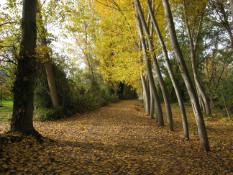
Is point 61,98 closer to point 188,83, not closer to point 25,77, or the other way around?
point 25,77

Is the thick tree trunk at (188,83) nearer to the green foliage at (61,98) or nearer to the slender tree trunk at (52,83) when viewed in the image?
the green foliage at (61,98)

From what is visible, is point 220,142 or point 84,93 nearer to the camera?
point 220,142

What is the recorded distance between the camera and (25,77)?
24.5 feet

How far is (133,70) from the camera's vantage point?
15.9 meters

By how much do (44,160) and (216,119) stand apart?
43.1ft

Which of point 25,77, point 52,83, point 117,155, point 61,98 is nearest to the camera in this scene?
point 117,155

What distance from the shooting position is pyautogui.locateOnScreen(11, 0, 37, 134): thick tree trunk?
24.4ft

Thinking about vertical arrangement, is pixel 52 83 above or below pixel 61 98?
above

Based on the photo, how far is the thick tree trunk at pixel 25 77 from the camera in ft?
24.4

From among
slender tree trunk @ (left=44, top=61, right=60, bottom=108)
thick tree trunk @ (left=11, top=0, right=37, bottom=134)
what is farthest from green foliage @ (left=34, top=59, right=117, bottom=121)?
thick tree trunk @ (left=11, top=0, right=37, bottom=134)

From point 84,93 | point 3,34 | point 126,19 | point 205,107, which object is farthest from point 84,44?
point 3,34

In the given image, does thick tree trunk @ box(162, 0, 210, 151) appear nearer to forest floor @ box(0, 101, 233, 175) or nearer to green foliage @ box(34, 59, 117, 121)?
forest floor @ box(0, 101, 233, 175)

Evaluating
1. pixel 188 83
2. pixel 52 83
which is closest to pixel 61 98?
pixel 52 83

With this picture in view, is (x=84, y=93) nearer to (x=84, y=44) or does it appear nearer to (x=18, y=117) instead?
(x=84, y=44)
